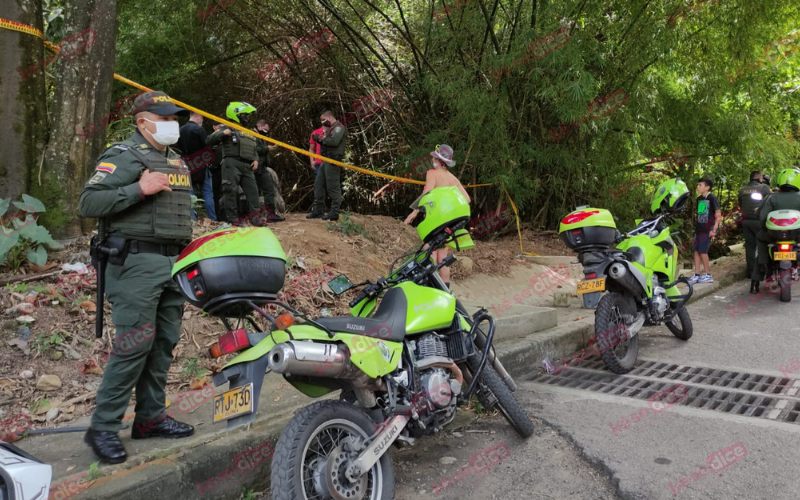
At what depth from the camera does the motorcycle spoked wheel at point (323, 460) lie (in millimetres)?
2121

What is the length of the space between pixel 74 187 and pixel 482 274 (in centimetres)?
469

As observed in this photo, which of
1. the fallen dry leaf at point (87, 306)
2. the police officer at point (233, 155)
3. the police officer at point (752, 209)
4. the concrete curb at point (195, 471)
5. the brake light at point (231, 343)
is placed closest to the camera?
the brake light at point (231, 343)

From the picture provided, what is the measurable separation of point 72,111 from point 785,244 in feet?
25.9

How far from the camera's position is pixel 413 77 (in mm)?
8812

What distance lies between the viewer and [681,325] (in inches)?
222

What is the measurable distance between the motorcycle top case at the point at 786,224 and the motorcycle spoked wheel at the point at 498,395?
590cm

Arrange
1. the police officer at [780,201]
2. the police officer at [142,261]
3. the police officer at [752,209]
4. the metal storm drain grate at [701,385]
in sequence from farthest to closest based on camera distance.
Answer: the police officer at [752,209] → the police officer at [780,201] → the metal storm drain grate at [701,385] → the police officer at [142,261]

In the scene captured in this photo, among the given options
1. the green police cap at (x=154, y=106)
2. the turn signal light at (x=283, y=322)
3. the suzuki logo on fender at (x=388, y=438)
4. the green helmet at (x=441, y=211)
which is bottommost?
the suzuki logo on fender at (x=388, y=438)

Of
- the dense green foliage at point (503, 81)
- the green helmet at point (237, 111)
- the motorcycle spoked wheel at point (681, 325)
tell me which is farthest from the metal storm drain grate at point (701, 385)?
the green helmet at point (237, 111)

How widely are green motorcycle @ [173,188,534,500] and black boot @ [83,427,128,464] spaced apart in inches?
28.1

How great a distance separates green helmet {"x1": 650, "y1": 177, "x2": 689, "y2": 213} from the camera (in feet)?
17.8

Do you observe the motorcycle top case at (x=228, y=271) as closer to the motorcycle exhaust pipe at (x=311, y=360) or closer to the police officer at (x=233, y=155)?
the motorcycle exhaust pipe at (x=311, y=360)

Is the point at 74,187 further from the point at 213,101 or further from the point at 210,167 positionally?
the point at 213,101

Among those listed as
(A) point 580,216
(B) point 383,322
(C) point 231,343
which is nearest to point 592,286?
(A) point 580,216
